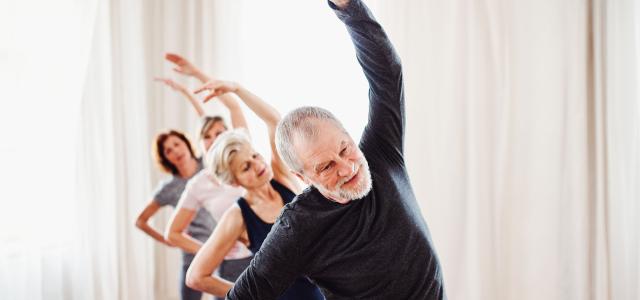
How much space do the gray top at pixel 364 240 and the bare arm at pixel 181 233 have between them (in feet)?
5.25

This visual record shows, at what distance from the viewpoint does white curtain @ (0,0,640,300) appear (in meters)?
3.73

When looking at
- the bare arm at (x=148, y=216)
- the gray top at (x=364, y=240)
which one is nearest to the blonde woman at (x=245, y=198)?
the gray top at (x=364, y=240)

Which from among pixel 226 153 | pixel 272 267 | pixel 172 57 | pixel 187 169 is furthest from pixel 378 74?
pixel 187 169

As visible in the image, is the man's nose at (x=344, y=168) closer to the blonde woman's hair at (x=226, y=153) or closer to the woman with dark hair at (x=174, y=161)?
the blonde woman's hair at (x=226, y=153)

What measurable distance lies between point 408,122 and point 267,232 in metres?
1.99

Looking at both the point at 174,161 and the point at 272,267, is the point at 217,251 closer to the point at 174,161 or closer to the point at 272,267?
the point at 272,267

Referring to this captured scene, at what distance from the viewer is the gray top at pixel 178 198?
359 centimetres

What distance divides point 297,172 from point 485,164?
246 cm

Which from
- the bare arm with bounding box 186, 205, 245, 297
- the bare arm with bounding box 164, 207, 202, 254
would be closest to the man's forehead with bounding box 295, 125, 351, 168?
the bare arm with bounding box 186, 205, 245, 297

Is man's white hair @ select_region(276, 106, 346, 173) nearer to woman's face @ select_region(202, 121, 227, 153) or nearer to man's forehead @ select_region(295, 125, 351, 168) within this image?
man's forehead @ select_region(295, 125, 351, 168)

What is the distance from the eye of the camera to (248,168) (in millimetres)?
2498

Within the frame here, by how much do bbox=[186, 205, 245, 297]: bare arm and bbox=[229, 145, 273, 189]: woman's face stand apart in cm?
12

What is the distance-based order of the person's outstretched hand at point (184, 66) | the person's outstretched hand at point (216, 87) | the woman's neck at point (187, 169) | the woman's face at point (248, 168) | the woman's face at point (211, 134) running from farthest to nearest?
the woman's neck at point (187, 169), the woman's face at point (211, 134), the person's outstretched hand at point (184, 66), the woman's face at point (248, 168), the person's outstretched hand at point (216, 87)

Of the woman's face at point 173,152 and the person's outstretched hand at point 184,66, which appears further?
the woman's face at point 173,152
